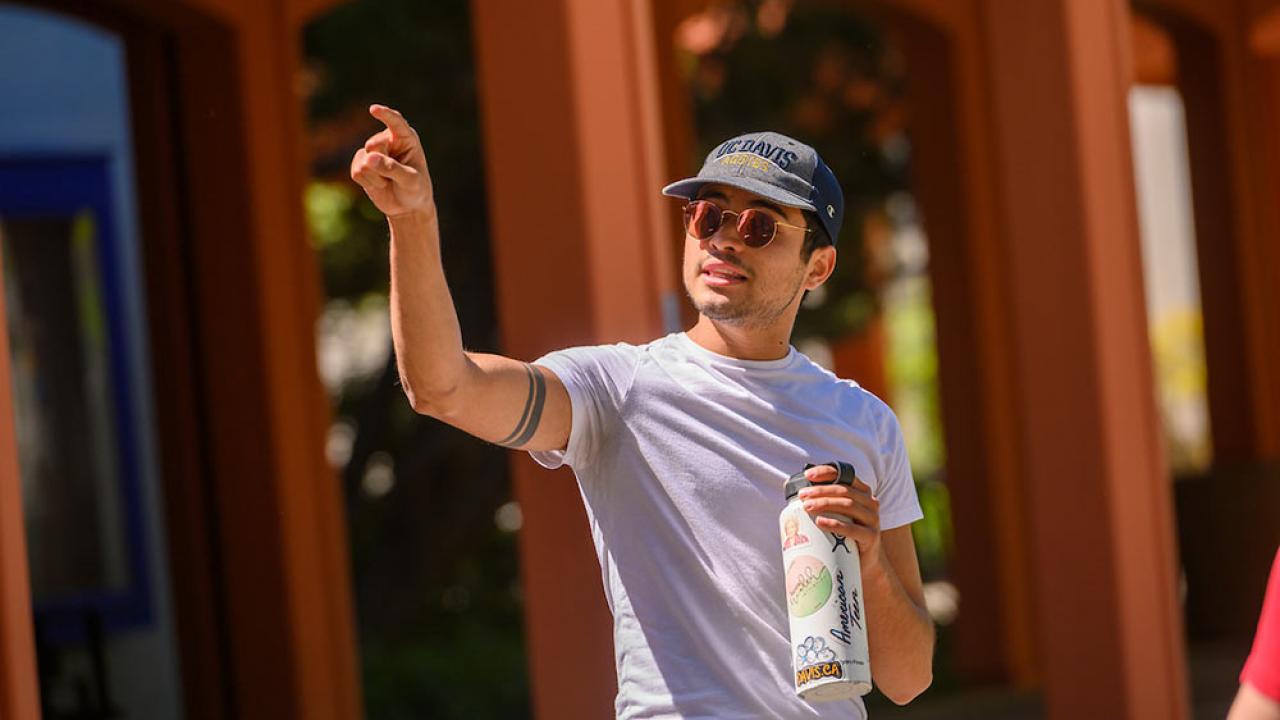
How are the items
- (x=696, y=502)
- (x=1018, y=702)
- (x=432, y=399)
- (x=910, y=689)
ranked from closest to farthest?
(x=432, y=399) < (x=696, y=502) < (x=910, y=689) < (x=1018, y=702)

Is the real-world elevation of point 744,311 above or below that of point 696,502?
above

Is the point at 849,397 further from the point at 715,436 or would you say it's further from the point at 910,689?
the point at 910,689

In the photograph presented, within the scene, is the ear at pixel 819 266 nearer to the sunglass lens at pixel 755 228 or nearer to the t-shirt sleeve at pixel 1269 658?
the sunglass lens at pixel 755 228

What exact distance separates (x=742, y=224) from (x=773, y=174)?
0.33ft

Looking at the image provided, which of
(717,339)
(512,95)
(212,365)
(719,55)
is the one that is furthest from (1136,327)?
(719,55)

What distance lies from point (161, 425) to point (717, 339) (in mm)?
4760

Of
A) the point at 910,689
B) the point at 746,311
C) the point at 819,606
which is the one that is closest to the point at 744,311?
the point at 746,311

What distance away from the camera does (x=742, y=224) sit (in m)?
2.87

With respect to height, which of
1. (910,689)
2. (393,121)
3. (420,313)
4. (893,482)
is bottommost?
(910,689)

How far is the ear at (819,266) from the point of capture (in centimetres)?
300

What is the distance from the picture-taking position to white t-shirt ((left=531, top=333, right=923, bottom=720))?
8.87 ft

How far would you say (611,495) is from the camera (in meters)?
2.80

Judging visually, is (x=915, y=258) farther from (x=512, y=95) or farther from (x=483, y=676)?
(x=512, y=95)

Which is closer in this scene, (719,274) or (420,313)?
(420,313)
